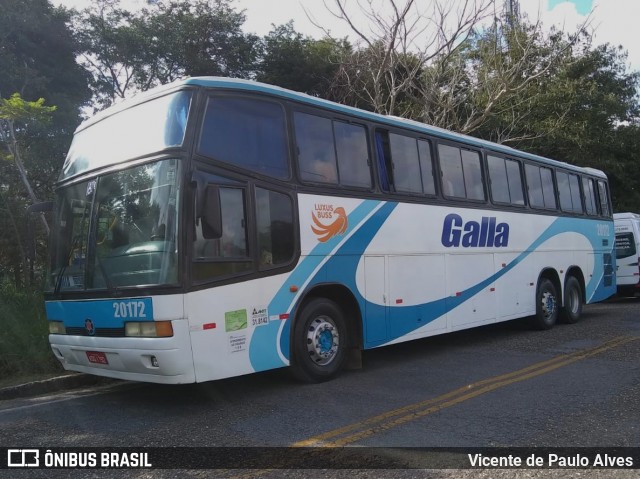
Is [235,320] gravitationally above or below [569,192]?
below

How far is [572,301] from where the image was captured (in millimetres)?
12500

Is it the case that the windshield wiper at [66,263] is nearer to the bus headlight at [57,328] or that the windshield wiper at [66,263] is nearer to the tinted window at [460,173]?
the bus headlight at [57,328]

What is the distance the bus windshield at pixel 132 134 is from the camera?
5.80 m

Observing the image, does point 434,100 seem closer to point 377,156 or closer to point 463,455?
point 377,156

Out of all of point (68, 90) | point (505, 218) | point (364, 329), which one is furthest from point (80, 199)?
point (68, 90)

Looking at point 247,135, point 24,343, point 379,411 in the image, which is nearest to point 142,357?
point 379,411

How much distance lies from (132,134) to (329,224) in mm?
2488

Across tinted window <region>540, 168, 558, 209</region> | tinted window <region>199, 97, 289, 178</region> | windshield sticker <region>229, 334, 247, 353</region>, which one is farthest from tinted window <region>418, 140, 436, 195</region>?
tinted window <region>540, 168, 558, 209</region>

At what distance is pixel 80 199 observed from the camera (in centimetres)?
638

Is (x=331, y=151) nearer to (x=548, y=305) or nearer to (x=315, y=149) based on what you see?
(x=315, y=149)

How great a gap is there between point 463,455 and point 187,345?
8.59 ft

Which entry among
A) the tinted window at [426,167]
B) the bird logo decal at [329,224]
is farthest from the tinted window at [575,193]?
the bird logo decal at [329,224]

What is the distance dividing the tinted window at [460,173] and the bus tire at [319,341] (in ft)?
10.5

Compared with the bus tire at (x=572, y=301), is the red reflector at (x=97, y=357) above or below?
above
